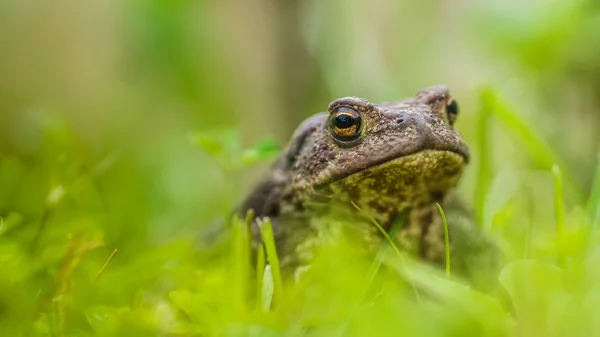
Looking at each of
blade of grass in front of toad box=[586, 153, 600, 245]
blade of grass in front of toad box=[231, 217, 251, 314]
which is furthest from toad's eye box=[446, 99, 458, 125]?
blade of grass in front of toad box=[231, 217, 251, 314]

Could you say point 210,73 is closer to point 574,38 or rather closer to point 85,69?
point 85,69

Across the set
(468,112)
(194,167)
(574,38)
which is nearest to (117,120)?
(194,167)

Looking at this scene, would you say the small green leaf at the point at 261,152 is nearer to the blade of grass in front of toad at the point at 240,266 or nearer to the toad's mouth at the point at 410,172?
the toad's mouth at the point at 410,172

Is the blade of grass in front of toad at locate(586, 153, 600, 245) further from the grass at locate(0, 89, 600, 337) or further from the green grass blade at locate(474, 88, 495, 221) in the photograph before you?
the green grass blade at locate(474, 88, 495, 221)

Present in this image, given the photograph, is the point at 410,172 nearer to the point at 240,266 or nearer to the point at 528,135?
the point at 240,266

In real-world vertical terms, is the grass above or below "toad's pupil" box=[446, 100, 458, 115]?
below

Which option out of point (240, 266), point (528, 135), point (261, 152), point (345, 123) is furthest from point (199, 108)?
point (240, 266)
